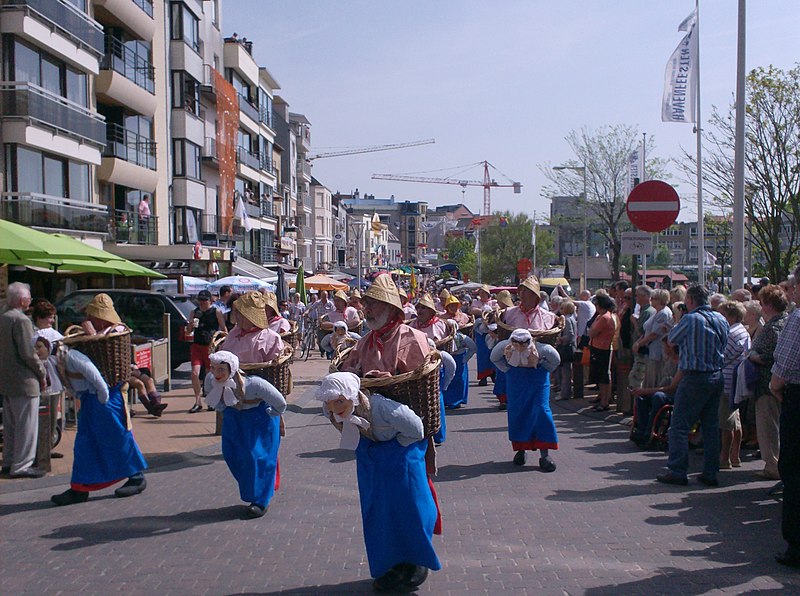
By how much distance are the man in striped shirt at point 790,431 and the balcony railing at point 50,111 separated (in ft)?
70.0

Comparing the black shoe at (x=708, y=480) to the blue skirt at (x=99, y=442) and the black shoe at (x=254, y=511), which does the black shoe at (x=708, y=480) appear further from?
the blue skirt at (x=99, y=442)

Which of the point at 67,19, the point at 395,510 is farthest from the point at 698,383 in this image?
the point at 67,19

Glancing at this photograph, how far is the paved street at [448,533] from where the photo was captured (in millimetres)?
5480

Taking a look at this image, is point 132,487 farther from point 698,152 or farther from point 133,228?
point 133,228

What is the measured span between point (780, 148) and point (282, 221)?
42.4m

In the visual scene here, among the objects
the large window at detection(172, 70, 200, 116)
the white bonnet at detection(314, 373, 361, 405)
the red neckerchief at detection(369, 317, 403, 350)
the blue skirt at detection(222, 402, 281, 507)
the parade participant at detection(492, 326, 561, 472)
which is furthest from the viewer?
the large window at detection(172, 70, 200, 116)

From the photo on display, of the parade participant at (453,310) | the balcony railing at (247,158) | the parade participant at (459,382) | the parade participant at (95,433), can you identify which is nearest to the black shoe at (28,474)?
the parade participant at (95,433)

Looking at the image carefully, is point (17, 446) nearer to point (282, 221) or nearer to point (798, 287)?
point (798, 287)

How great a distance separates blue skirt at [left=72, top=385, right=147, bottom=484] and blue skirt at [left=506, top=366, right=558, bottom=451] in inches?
157

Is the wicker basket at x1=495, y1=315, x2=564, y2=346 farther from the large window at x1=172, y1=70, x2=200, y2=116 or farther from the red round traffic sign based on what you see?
the large window at x1=172, y1=70, x2=200, y2=116

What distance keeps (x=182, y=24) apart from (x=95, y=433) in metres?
31.5

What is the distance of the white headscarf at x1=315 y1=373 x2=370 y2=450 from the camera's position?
4793 mm

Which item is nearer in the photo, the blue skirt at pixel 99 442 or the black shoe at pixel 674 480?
the blue skirt at pixel 99 442

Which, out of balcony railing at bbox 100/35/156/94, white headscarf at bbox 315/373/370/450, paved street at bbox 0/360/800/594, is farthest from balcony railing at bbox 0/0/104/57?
white headscarf at bbox 315/373/370/450
